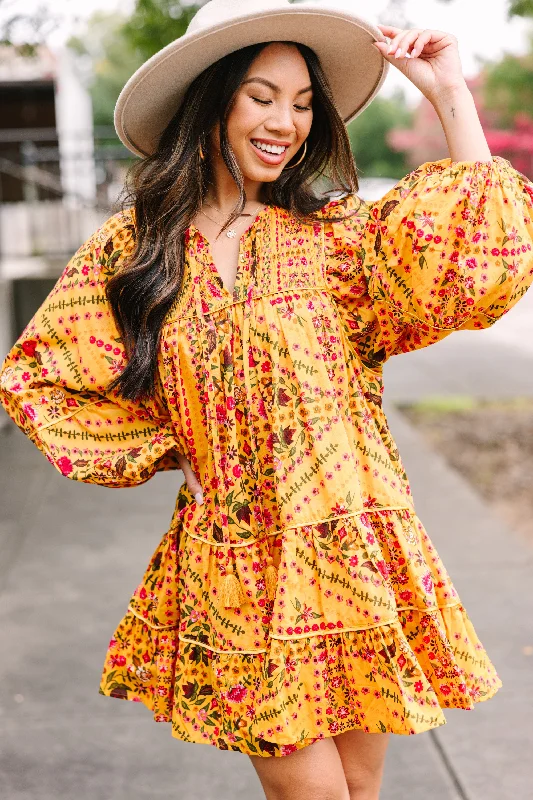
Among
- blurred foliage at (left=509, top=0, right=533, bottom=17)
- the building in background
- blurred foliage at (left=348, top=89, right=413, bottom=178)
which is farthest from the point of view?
blurred foliage at (left=348, top=89, right=413, bottom=178)

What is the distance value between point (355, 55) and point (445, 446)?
5.60m

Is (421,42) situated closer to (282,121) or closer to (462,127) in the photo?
(462,127)

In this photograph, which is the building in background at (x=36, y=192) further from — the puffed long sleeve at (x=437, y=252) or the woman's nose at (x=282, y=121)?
the puffed long sleeve at (x=437, y=252)

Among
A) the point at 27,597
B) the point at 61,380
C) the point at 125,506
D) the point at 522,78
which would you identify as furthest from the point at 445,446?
the point at 522,78

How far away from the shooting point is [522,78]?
2733cm

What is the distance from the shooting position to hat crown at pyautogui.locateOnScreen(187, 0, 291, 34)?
2.17m

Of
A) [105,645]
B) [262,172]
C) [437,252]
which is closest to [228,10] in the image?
[262,172]

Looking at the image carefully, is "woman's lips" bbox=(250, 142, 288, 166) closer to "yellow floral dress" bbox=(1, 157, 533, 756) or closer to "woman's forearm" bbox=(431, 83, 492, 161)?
"yellow floral dress" bbox=(1, 157, 533, 756)

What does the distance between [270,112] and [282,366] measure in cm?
57

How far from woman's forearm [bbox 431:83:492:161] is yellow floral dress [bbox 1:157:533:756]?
0.04 meters

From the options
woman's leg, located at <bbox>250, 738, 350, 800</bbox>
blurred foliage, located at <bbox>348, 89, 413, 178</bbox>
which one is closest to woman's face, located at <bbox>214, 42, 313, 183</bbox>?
woman's leg, located at <bbox>250, 738, 350, 800</bbox>

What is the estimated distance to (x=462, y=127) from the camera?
2.10m

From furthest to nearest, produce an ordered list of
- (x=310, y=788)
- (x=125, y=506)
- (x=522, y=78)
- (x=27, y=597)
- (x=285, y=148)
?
(x=522, y=78)
(x=125, y=506)
(x=27, y=597)
(x=285, y=148)
(x=310, y=788)

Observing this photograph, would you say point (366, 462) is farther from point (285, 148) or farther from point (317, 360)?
point (285, 148)
